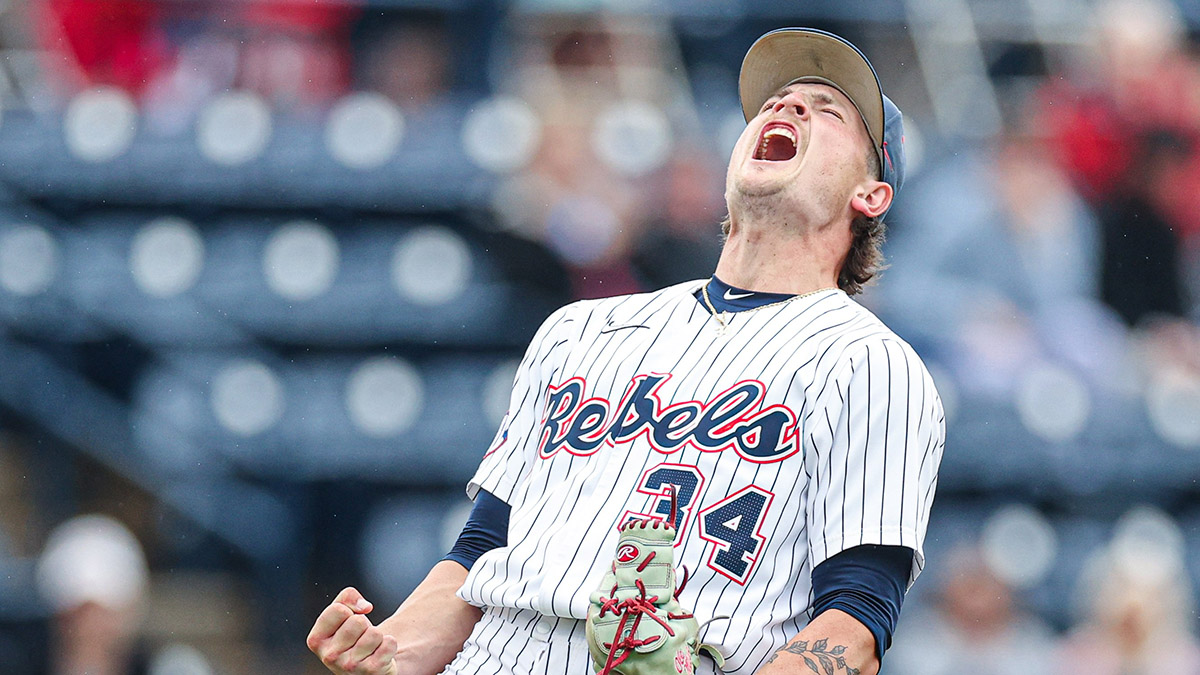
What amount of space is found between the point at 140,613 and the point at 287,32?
2.35 meters

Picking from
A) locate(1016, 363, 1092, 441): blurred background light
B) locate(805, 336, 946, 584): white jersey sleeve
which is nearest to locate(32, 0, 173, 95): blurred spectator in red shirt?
locate(1016, 363, 1092, 441): blurred background light

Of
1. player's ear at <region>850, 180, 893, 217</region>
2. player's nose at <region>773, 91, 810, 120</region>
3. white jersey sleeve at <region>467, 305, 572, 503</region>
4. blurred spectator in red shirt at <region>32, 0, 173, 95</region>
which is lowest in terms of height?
white jersey sleeve at <region>467, 305, 572, 503</region>

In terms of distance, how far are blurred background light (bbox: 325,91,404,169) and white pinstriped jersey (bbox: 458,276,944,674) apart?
11.0ft

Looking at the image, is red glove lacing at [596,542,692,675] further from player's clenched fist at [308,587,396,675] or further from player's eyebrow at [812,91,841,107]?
player's eyebrow at [812,91,841,107]

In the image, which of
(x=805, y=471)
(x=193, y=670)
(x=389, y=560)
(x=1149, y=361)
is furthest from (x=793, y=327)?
(x=1149, y=361)

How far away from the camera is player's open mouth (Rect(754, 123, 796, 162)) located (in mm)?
2078

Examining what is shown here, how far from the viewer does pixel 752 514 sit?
1.73 metres

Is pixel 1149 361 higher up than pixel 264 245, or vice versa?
pixel 264 245

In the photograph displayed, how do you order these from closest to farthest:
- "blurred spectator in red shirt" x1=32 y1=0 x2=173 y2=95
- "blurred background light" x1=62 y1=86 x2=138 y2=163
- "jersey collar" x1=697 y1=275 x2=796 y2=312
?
"jersey collar" x1=697 y1=275 x2=796 y2=312 → "blurred background light" x1=62 y1=86 x2=138 y2=163 → "blurred spectator in red shirt" x1=32 y1=0 x2=173 y2=95

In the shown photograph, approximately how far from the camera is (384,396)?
4965 millimetres

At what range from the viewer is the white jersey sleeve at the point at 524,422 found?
2021 millimetres

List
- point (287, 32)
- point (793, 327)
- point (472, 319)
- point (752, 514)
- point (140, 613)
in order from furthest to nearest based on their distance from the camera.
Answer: point (287, 32) < point (472, 319) < point (140, 613) < point (793, 327) < point (752, 514)

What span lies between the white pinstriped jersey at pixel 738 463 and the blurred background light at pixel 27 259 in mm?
3627

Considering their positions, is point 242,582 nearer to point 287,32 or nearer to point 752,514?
point 287,32
